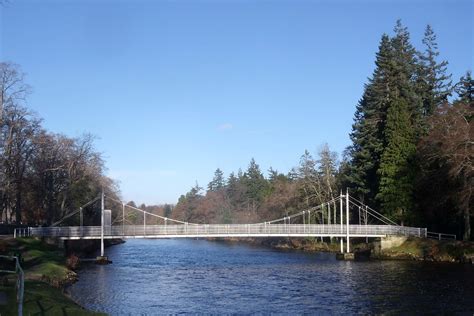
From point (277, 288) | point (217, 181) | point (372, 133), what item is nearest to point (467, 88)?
point (372, 133)

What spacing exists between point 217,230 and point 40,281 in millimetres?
26403

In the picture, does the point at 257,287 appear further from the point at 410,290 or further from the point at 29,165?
the point at 29,165

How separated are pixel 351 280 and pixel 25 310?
75.9 feet

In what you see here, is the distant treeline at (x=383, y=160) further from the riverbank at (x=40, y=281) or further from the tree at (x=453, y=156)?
the riverbank at (x=40, y=281)

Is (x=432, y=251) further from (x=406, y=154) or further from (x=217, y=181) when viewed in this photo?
(x=217, y=181)

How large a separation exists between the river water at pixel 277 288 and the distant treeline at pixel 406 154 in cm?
1059

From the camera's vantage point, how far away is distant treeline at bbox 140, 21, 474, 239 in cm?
5038

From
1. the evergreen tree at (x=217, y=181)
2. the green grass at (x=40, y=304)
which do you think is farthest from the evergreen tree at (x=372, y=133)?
the evergreen tree at (x=217, y=181)

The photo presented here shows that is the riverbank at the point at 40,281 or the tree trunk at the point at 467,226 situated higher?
the tree trunk at the point at 467,226

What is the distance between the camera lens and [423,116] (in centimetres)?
6794

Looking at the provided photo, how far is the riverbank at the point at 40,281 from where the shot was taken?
19641 millimetres

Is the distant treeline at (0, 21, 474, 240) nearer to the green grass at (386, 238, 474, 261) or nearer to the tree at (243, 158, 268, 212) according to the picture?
the green grass at (386, 238, 474, 261)

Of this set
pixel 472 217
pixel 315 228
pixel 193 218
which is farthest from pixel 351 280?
pixel 193 218

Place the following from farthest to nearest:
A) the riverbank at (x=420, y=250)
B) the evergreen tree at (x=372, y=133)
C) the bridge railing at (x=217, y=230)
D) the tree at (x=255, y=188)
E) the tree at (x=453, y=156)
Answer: the tree at (x=255, y=188) < the evergreen tree at (x=372, y=133) < the bridge railing at (x=217, y=230) < the riverbank at (x=420, y=250) < the tree at (x=453, y=156)
